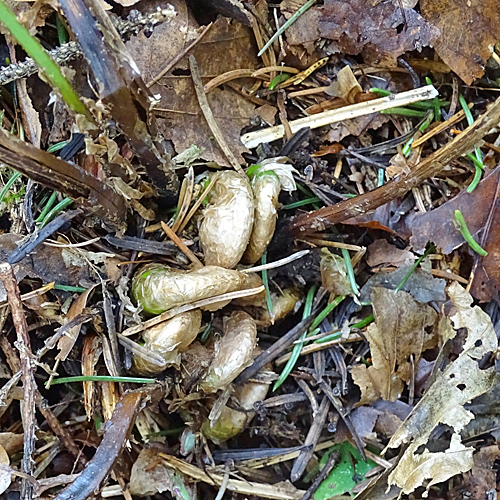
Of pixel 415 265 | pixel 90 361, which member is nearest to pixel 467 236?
pixel 415 265

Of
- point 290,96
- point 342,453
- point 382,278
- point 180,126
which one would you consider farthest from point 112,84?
point 342,453

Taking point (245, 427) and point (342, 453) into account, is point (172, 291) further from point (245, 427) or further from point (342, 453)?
point (342, 453)

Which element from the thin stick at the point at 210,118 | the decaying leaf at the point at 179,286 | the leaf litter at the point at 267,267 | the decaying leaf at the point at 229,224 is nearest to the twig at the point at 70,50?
the leaf litter at the point at 267,267

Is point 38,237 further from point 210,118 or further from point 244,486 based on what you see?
point 244,486

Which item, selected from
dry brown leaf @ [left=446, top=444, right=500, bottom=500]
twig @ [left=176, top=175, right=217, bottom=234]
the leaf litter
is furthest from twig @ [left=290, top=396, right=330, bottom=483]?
twig @ [left=176, top=175, right=217, bottom=234]

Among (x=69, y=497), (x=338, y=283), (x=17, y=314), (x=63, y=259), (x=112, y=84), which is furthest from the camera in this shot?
(x=338, y=283)
